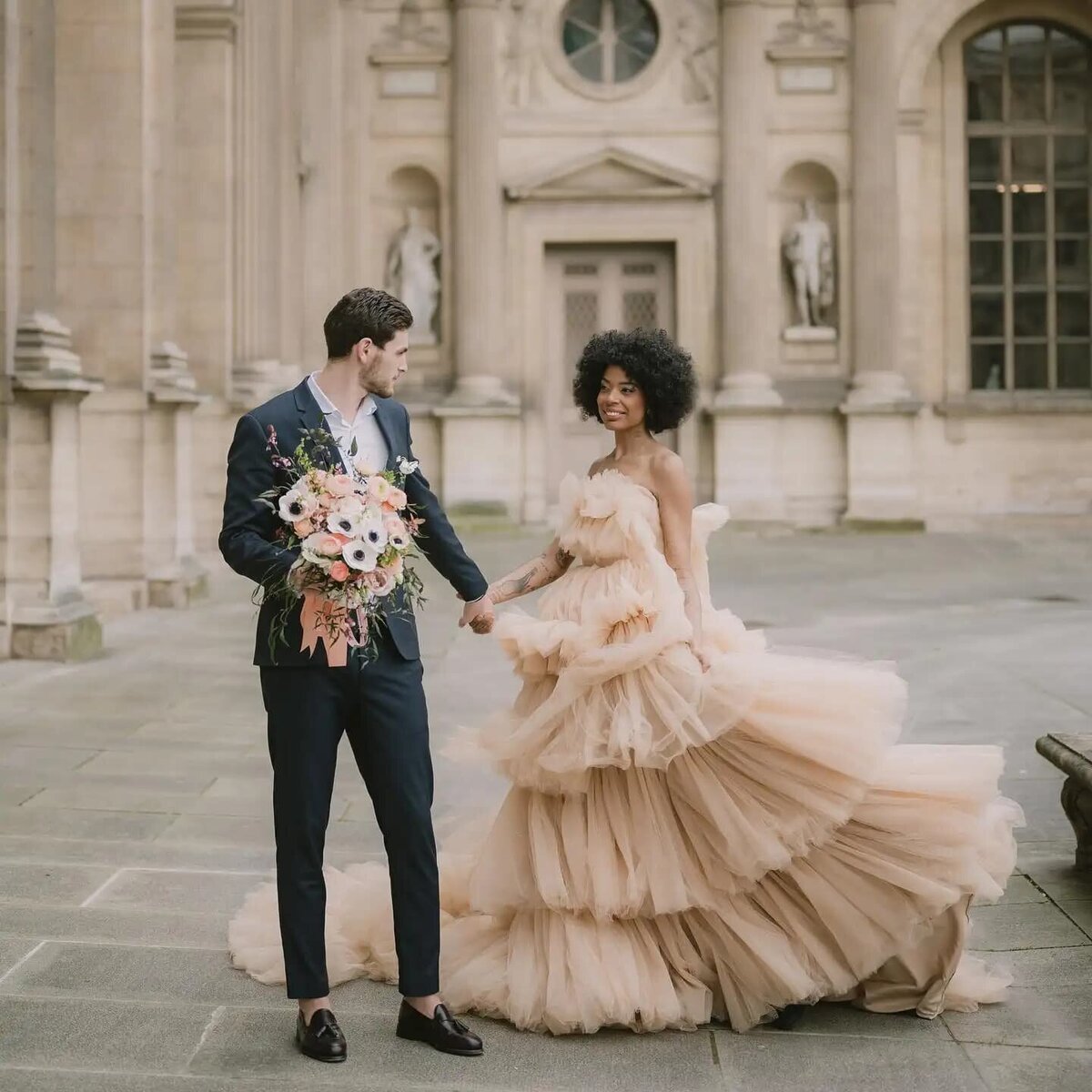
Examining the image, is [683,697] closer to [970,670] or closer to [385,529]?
[385,529]

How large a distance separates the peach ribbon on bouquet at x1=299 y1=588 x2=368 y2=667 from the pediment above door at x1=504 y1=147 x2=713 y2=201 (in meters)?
18.6

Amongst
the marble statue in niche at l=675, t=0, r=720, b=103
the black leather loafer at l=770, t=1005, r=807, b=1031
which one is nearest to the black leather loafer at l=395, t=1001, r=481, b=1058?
the black leather loafer at l=770, t=1005, r=807, b=1031

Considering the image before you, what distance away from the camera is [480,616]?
3.87 meters

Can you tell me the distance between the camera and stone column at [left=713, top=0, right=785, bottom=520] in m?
21.1

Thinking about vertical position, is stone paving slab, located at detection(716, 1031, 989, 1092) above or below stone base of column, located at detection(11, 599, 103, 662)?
below

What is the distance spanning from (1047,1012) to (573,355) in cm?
1867

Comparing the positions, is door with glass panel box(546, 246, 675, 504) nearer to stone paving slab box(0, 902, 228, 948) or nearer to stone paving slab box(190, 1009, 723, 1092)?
stone paving slab box(0, 902, 228, 948)

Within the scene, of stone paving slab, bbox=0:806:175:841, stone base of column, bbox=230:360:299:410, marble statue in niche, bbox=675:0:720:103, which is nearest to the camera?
stone paving slab, bbox=0:806:175:841

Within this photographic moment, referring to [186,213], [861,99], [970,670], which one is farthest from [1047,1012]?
[861,99]

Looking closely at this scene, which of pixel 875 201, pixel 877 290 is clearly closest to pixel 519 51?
pixel 875 201

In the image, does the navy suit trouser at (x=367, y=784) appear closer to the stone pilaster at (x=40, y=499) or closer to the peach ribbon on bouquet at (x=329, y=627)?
the peach ribbon on bouquet at (x=329, y=627)

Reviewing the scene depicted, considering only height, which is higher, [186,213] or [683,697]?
[186,213]

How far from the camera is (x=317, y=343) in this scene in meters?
20.7

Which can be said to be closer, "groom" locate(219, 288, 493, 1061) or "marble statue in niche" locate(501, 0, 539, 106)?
"groom" locate(219, 288, 493, 1061)
